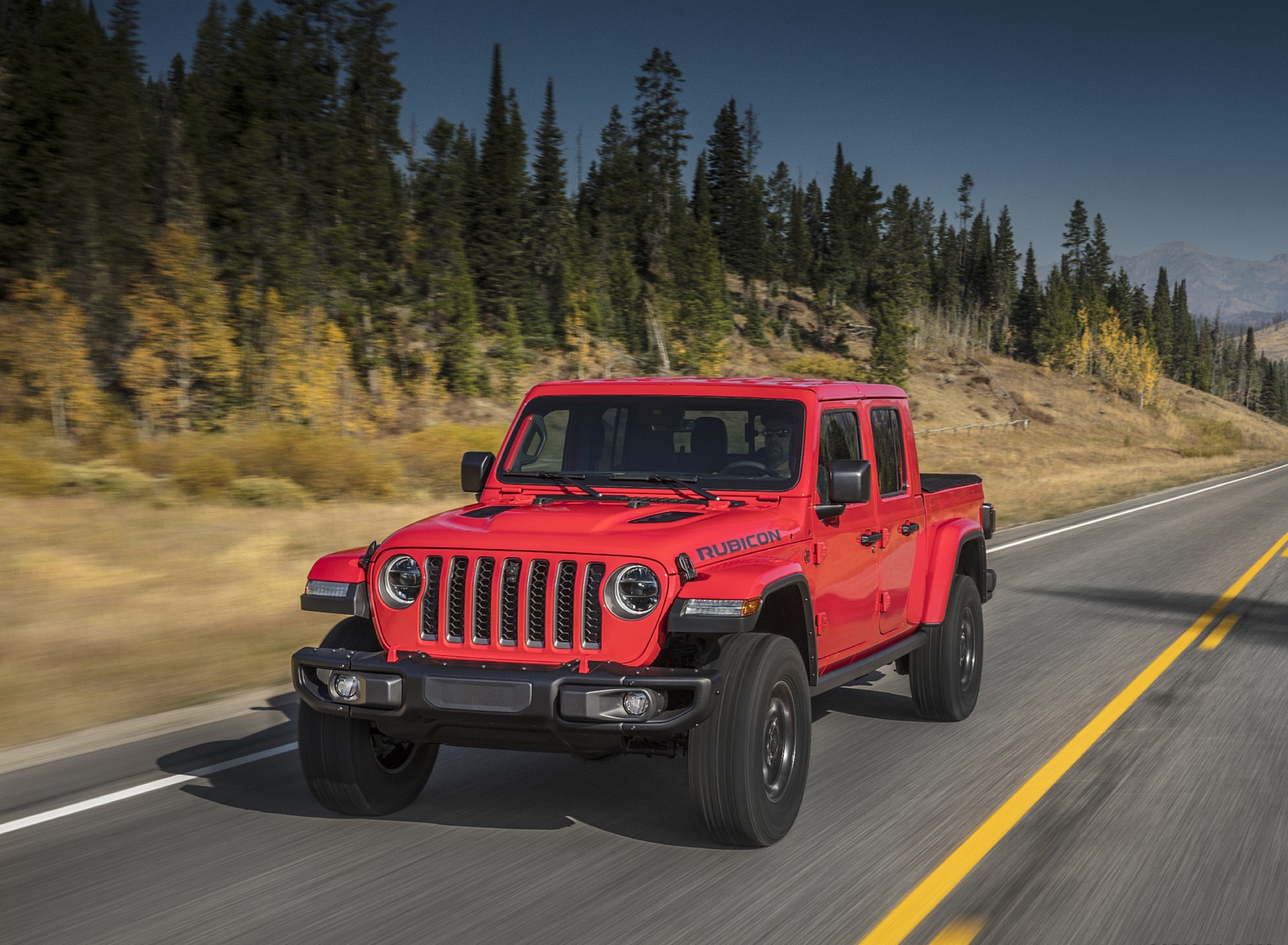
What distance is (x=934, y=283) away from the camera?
5217 inches

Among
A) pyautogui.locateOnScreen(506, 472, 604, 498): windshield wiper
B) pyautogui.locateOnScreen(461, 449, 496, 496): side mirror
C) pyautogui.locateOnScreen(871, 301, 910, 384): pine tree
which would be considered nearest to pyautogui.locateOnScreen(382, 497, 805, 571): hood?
pyautogui.locateOnScreen(506, 472, 604, 498): windshield wiper

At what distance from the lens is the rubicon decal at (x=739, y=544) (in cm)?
488

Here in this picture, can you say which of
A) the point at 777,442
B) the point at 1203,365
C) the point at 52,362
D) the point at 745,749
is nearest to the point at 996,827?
the point at 745,749

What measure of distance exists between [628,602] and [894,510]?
8.27 feet

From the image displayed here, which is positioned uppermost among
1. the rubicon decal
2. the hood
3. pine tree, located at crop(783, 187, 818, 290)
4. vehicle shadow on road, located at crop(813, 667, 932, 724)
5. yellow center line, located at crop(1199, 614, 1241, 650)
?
pine tree, located at crop(783, 187, 818, 290)

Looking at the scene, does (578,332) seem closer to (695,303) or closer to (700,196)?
(695,303)

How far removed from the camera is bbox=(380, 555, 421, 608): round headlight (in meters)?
4.91

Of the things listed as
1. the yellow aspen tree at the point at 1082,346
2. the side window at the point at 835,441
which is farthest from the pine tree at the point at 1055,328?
the side window at the point at 835,441

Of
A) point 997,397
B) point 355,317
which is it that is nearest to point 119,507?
point 355,317

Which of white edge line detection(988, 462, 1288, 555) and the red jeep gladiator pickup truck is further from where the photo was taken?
white edge line detection(988, 462, 1288, 555)

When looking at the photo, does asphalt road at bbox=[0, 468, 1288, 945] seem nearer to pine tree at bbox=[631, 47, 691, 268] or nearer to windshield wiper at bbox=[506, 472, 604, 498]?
windshield wiper at bbox=[506, 472, 604, 498]

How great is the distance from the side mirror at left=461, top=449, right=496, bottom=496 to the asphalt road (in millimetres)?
1473

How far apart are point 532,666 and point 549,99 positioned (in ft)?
248

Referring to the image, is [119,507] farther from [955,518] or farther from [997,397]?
[997,397]
